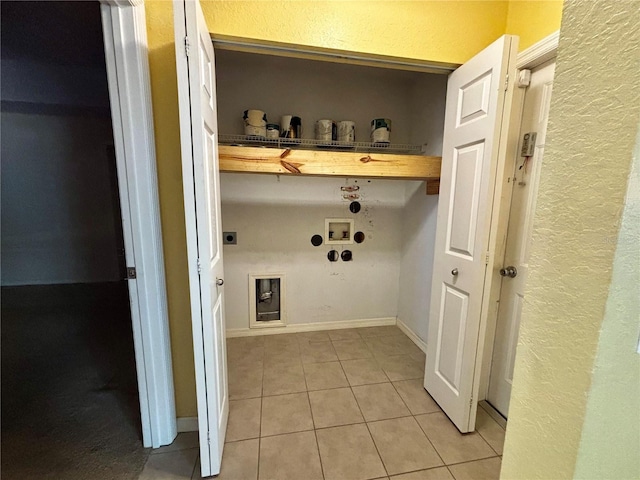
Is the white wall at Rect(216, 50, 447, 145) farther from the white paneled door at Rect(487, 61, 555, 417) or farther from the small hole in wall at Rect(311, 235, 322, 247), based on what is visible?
the small hole in wall at Rect(311, 235, 322, 247)

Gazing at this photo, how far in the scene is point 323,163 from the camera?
1642 mm

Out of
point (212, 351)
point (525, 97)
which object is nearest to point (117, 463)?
point (212, 351)

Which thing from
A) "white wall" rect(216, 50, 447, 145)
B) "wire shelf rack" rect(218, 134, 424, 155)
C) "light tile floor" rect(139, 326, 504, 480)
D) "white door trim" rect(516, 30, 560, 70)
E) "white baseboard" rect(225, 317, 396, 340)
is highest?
"white wall" rect(216, 50, 447, 145)

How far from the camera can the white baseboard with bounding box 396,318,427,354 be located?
245 centimetres

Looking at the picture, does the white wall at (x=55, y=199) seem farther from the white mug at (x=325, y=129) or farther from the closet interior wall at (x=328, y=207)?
the white mug at (x=325, y=129)

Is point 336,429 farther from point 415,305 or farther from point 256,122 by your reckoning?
point 256,122

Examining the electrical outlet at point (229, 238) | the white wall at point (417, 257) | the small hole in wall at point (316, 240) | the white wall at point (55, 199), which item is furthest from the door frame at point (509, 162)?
the white wall at point (55, 199)

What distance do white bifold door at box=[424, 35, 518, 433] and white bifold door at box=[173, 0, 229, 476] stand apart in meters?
1.31

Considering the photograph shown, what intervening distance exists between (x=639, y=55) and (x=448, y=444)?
70.7 inches

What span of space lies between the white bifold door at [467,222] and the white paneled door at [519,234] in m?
0.26

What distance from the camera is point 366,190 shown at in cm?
264

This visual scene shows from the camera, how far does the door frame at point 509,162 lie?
1.36 metres

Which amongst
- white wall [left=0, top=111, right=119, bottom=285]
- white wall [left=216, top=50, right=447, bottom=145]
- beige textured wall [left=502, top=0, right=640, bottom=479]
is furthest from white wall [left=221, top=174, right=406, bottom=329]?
white wall [left=0, top=111, right=119, bottom=285]

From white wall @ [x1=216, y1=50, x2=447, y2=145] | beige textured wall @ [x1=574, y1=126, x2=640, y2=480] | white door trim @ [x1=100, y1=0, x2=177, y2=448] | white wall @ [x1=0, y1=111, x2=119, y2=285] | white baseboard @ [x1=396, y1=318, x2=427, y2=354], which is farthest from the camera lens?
white wall @ [x1=0, y1=111, x2=119, y2=285]
